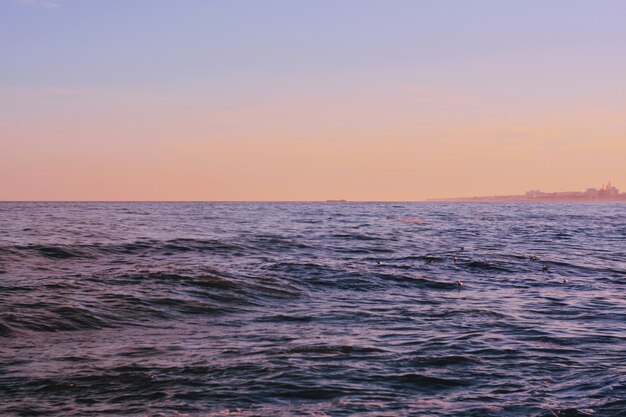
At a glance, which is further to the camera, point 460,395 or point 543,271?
point 543,271

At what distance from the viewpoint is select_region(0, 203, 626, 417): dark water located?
7938 millimetres

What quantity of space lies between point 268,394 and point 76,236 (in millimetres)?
27811

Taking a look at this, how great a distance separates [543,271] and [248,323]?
13985 millimetres

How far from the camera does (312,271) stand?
21438 millimetres

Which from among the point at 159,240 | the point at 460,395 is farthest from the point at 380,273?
the point at 159,240

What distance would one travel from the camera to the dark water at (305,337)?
794 cm

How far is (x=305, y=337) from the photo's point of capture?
11539 millimetres

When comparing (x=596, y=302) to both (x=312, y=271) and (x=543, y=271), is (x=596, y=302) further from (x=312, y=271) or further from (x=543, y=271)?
(x=312, y=271)

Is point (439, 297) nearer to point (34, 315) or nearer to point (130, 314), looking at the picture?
point (130, 314)

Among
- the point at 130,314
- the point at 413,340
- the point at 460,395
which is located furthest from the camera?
the point at 130,314

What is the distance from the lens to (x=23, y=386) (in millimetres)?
8438

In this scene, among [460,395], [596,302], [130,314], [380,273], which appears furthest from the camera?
[380,273]

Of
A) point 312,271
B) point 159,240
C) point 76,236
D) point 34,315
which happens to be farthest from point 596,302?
point 76,236

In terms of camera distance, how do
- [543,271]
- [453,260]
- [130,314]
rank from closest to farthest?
[130,314], [543,271], [453,260]
